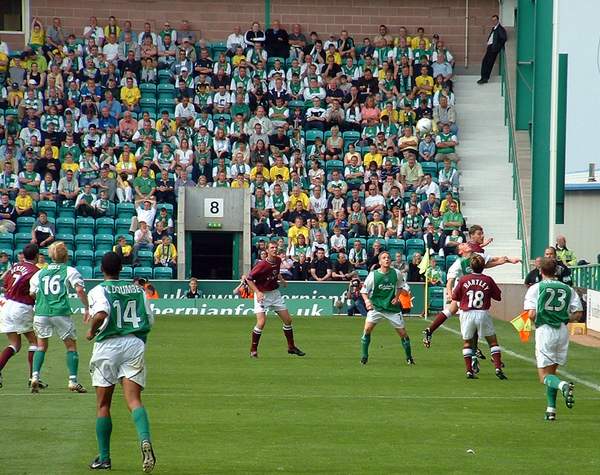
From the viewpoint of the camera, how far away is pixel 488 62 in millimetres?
40188

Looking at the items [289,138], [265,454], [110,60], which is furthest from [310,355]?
[110,60]

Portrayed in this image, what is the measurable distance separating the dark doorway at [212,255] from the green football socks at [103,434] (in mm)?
25304

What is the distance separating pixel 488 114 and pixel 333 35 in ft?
18.8

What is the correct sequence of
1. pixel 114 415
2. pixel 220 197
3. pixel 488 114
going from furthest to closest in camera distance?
1. pixel 488 114
2. pixel 220 197
3. pixel 114 415

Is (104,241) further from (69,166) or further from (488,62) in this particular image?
(488,62)

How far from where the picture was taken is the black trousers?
39.9 meters

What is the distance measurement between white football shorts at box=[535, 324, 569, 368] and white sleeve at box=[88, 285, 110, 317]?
17.6ft

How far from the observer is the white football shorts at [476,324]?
17.7 meters

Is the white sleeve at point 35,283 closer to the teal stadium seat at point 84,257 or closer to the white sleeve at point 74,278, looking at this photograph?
the white sleeve at point 74,278

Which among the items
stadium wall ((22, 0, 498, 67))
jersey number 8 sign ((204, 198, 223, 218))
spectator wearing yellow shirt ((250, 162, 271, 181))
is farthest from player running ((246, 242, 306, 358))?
stadium wall ((22, 0, 498, 67))

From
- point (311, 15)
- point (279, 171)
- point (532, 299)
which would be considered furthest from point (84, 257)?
point (532, 299)

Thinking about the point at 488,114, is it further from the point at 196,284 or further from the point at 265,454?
the point at 265,454

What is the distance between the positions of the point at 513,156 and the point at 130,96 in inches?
461

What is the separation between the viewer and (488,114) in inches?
1575
